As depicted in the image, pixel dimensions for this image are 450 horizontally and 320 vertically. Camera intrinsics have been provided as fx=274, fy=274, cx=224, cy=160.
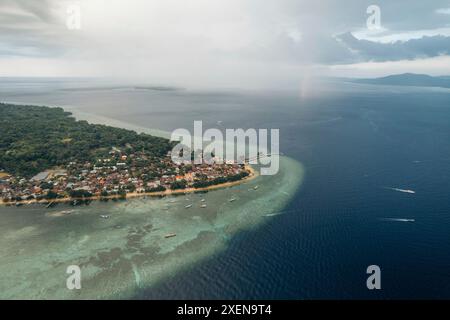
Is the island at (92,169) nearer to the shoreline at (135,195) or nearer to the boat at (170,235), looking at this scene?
the shoreline at (135,195)

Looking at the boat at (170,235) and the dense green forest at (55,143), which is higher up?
the dense green forest at (55,143)

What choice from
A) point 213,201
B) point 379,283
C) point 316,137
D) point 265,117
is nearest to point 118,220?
point 213,201

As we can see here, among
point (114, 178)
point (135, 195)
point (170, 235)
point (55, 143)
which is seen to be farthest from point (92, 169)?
point (170, 235)

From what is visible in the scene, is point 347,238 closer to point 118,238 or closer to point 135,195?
point 118,238

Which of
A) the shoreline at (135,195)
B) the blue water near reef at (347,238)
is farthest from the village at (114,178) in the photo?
the blue water near reef at (347,238)

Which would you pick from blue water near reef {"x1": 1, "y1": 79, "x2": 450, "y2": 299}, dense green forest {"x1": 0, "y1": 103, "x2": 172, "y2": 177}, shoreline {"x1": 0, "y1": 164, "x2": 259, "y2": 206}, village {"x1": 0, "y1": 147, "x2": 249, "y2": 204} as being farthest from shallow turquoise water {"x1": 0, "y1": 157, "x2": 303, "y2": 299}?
dense green forest {"x1": 0, "y1": 103, "x2": 172, "y2": 177}
